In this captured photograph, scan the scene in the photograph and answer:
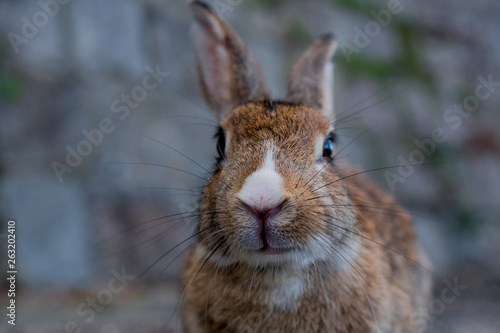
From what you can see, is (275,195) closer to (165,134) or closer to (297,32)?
(165,134)

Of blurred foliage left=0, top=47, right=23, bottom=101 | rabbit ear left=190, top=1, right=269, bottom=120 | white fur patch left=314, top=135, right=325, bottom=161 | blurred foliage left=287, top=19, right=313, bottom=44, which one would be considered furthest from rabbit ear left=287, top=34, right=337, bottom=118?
blurred foliage left=0, top=47, right=23, bottom=101

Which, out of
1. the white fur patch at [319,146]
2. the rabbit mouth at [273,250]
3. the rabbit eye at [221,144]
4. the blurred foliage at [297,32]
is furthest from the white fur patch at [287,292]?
the blurred foliage at [297,32]

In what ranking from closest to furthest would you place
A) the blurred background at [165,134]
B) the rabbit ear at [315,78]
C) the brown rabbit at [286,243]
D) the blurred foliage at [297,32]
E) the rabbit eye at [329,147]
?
the brown rabbit at [286,243], the rabbit eye at [329,147], the rabbit ear at [315,78], the blurred background at [165,134], the blurred foliage at [297,32]

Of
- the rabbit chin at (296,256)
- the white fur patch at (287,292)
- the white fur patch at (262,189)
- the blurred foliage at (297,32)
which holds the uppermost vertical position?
the blurred foliage at (297,32)

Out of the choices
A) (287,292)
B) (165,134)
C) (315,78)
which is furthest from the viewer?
(165,134)

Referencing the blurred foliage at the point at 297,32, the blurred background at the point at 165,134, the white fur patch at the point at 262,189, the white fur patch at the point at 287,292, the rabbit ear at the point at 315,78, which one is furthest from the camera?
the blurred foliage at the point at 297,32

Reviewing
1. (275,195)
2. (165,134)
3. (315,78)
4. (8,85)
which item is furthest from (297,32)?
(275,195)

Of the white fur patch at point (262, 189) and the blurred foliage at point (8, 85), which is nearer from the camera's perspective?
the white fur patch at point (262, 189)

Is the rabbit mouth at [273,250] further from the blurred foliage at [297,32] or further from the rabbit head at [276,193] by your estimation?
the blurred foliage at [297,32]
